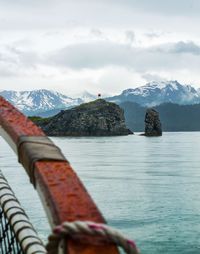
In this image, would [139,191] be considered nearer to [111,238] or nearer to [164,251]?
[164,251]

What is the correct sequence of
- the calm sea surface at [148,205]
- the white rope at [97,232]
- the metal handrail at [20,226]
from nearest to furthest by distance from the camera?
1. the white rope at [97,232]
2. the metal handrail at [20,226]
3. the calm sea surface at [148,205]

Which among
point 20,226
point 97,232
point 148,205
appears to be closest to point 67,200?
point 97,232

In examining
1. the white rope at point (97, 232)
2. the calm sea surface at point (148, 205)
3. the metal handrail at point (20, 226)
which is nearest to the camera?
the white rope at point (97, 232)

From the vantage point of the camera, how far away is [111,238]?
7.79 ft

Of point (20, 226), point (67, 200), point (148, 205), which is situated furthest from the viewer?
point (148, 205)

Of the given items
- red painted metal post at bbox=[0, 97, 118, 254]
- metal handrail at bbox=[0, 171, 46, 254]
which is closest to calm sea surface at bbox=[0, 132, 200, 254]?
metal handrail at bbox=[0, 171, 46, 254]

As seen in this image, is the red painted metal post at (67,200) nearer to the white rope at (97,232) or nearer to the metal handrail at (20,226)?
the white rope at (97,232)

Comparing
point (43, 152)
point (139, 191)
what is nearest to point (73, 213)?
point (43, 152)

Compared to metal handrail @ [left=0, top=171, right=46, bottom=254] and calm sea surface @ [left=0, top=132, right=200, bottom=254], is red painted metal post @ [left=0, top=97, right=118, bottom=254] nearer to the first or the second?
metal handrail @ [left=0, top=171, right=46, bottom=254]

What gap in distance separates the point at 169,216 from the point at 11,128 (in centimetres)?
4275

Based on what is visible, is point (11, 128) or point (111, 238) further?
point (11, 128)

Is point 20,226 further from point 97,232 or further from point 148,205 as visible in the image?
point 148,205

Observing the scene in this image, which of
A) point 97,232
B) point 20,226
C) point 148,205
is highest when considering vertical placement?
point 97,232

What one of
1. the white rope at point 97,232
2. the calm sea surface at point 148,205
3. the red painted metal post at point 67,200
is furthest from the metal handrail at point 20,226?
the calm sea surface at point 148,205
